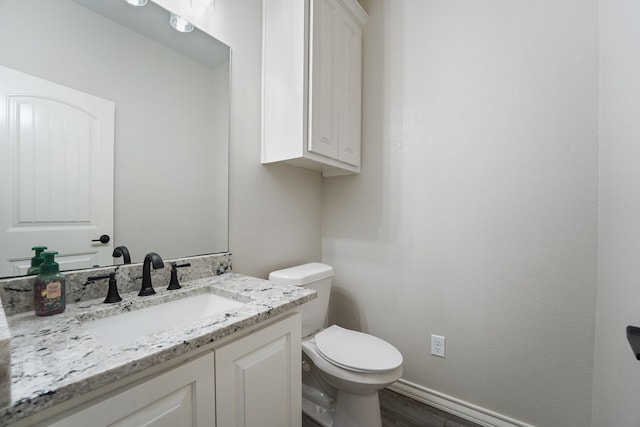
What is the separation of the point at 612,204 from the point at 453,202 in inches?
22.4

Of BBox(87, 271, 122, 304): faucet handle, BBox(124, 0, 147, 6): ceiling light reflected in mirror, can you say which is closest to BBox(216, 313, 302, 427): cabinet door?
BBox(87, 271, 122, 304): faucet handle

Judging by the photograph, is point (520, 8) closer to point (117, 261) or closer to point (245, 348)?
point (245, 348)

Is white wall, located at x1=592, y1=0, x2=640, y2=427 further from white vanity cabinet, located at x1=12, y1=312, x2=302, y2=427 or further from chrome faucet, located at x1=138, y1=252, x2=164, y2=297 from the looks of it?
chrome faucet, located at x1=138, y1=252, x2=164, y2=297

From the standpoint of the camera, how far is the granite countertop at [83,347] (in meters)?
0.40

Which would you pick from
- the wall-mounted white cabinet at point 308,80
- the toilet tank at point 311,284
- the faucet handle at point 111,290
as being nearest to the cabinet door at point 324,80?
the wall-mounted white cabinet at point 308,80


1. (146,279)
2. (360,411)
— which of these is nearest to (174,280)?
(146,279)

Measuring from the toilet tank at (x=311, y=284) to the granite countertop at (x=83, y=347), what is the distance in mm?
404

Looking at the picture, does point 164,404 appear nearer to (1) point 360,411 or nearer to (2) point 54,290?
(2) point 54,290

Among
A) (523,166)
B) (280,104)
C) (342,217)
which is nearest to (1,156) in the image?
(280,104)

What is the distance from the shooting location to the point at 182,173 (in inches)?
43.7

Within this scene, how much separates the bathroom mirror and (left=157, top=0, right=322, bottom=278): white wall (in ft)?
0.20

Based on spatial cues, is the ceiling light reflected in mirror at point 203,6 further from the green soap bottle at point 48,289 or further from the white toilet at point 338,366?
the white toilet at point 338,366

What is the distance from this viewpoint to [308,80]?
1.23 metres

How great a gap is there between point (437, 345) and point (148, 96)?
1.88 metres
